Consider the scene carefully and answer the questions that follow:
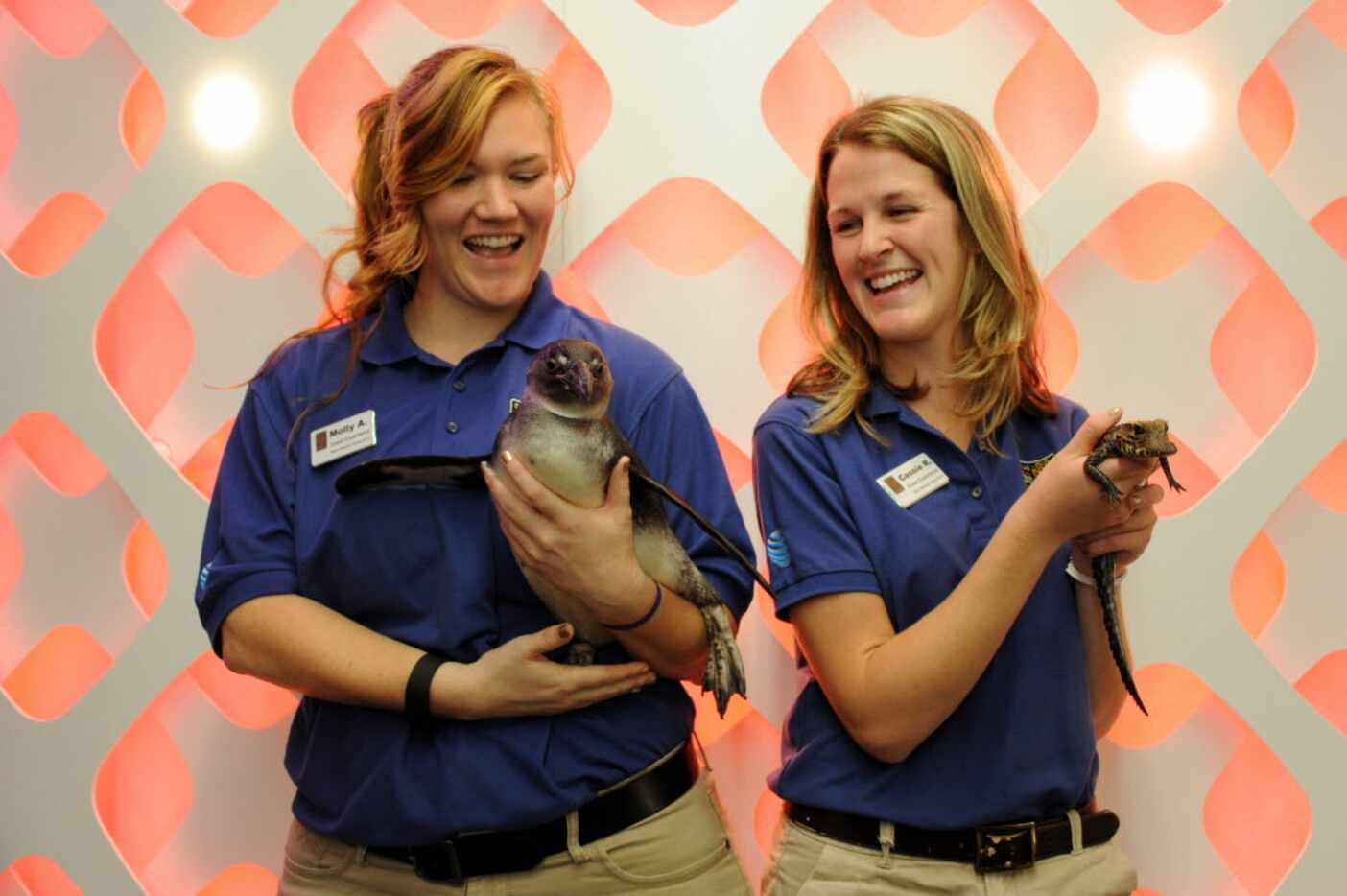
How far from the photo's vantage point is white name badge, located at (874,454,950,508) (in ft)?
4.92

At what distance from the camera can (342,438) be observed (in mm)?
1507

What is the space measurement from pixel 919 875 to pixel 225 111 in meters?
1.36

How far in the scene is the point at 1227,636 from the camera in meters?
1.78

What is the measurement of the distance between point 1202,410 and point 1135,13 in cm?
55

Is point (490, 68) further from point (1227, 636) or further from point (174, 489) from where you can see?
point (1227, 636)

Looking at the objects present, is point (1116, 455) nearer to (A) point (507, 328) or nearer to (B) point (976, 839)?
(B) point (976, 839)

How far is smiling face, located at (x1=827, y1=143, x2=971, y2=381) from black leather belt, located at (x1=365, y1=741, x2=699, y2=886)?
0.58 metres

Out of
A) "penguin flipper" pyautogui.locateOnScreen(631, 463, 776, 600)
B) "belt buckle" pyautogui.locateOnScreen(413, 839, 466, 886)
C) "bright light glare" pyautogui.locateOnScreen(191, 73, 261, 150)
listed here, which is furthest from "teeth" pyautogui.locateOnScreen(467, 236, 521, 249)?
"belt buckle" pyautogui.locateOnScreen(413, 839, 466, 886)

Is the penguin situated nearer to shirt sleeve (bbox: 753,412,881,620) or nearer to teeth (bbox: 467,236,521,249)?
shirt sleeve (bbox: 753,412,881,620)

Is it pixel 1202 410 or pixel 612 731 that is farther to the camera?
pixel 1202 410

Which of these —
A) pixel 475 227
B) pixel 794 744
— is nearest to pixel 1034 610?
pixel 794 744

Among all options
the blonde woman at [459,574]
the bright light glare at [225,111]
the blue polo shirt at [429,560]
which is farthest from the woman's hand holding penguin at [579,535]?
the bright light glare at [225,111]

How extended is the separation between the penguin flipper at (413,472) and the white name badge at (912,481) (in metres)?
0.45

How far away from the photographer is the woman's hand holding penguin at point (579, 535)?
1.34 meters
